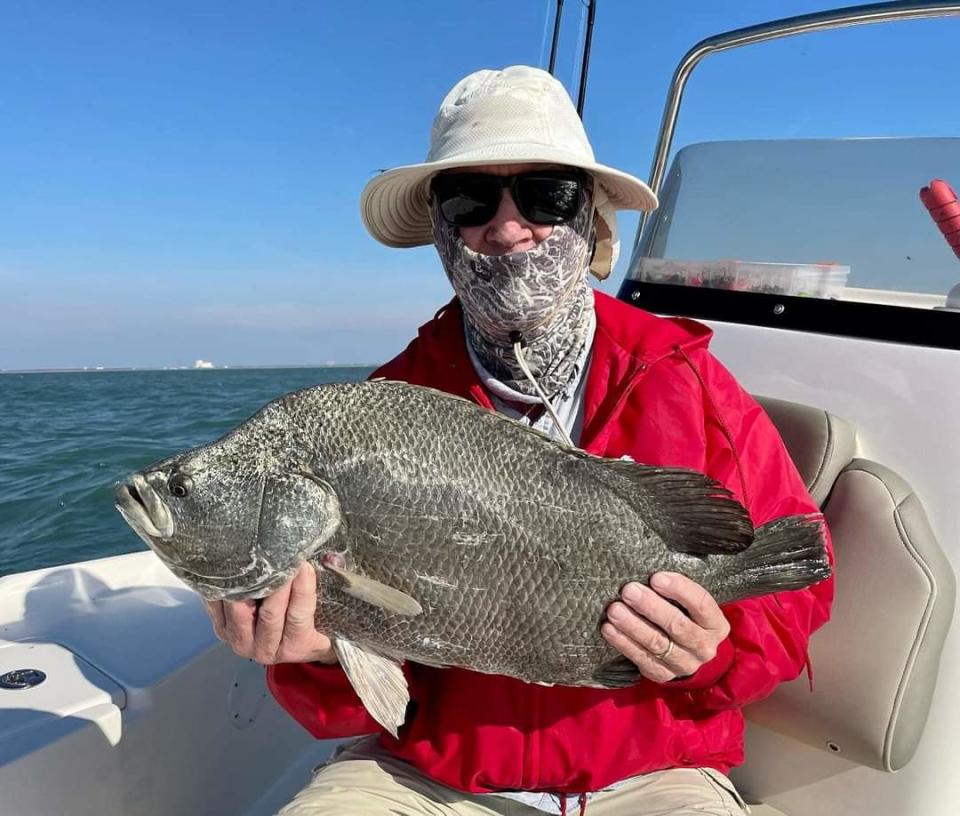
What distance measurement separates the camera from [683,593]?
5.57 ft

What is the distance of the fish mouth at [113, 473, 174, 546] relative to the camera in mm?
1796

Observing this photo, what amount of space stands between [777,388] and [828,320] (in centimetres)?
38

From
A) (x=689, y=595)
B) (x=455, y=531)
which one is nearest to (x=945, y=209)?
(x=689, y=595)

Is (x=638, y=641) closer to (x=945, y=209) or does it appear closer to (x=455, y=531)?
(x=455, y=531)

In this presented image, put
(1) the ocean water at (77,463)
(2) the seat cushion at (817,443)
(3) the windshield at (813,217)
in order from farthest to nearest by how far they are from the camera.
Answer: (1) the ocean water at (77,463) < (3) the windshield at (813,217) < (2) the seat cushion at (817,443)

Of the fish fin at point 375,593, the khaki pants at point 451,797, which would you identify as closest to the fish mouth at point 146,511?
the fish fin at point 375,593

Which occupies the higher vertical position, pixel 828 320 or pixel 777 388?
pixel 828 320

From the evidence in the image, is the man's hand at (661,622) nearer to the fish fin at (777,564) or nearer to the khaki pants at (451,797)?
the fish fin at (777,564)

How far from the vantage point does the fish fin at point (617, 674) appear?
179cm

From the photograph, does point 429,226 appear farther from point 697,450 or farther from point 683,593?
point 683,593

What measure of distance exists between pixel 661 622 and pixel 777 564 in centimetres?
33

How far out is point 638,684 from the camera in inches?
80.4

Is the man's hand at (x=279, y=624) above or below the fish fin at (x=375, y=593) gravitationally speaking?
below

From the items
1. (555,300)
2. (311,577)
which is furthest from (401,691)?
(555,300)
